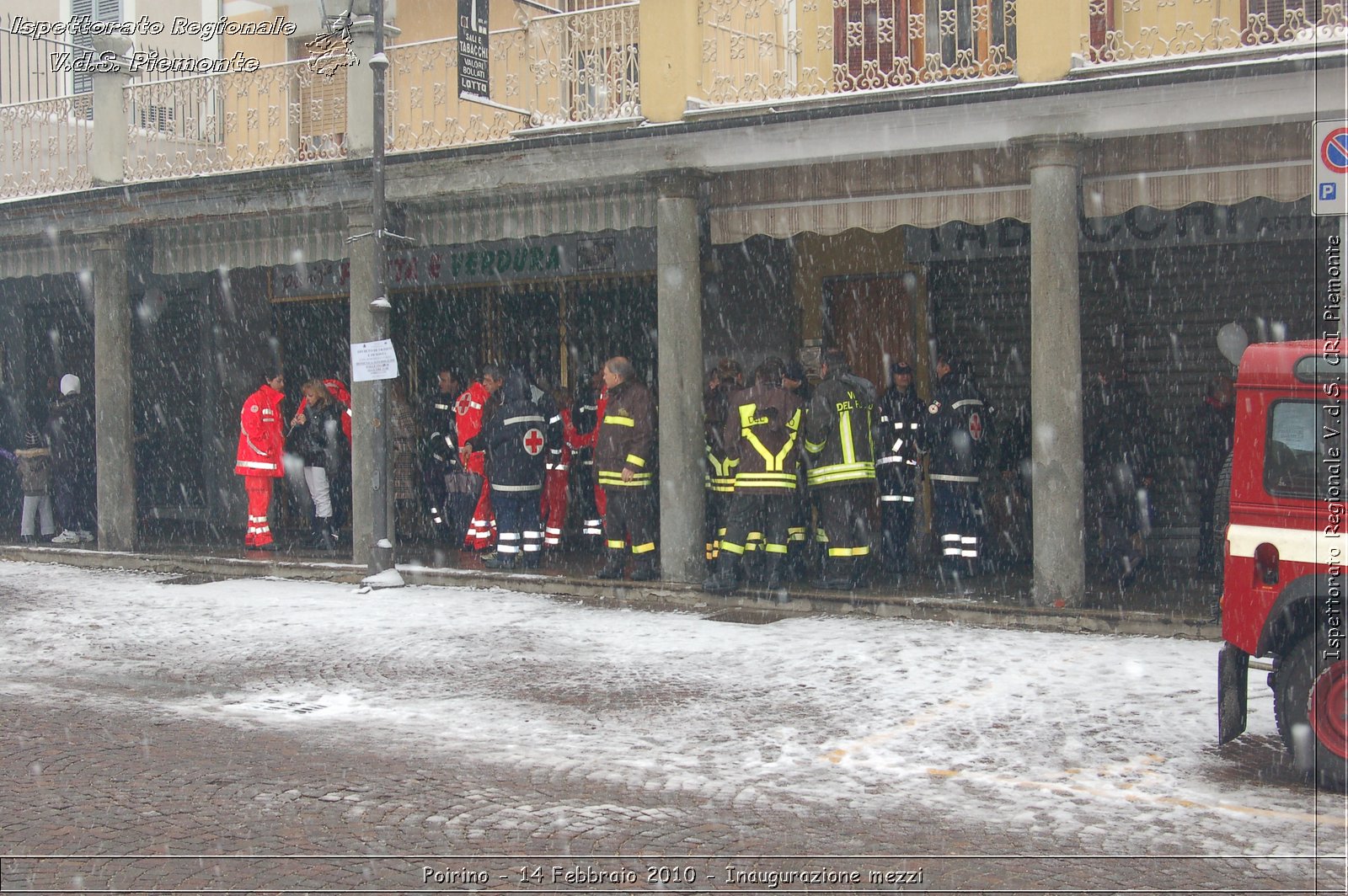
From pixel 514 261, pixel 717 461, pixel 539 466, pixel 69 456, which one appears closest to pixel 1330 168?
pixel 717 461

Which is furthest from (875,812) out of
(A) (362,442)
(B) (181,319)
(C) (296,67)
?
(B) (181,319)

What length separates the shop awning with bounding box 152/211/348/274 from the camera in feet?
49.7

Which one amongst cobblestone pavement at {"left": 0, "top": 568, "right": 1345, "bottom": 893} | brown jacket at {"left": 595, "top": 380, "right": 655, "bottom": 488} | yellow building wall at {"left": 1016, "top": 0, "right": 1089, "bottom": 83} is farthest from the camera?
brown jacket at {"left": 595, "top": 380, "right": 655, "bottom": 488}

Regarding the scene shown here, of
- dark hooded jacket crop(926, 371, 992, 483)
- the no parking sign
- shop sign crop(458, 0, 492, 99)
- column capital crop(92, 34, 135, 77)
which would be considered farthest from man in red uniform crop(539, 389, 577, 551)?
the no parking sign

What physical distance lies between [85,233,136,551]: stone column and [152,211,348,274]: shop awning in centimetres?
53

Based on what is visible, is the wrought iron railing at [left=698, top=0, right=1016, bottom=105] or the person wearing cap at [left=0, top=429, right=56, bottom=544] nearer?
the wrought iron railing at [left=698, top=0, right=1016, bottom=105]

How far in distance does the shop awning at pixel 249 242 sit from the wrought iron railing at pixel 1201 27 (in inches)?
300

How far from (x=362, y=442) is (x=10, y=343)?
30.0ft

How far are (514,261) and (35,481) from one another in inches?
250

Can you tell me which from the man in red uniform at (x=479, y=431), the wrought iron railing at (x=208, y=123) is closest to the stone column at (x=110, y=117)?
A: the wrought iron railing at (x=208, y=123)

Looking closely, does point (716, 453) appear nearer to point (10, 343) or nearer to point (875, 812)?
point (875, 812)

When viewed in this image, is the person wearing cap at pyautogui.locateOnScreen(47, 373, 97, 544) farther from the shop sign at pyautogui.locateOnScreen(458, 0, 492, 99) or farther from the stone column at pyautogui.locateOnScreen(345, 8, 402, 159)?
the shop sign at pyautogui.locateOnScreen(458, 0, 492, 99)

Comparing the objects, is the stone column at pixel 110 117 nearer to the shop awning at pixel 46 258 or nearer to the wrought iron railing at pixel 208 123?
the wrought iron railing at pixel 208 123

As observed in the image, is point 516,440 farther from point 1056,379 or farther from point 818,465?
point 1056,379
